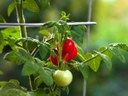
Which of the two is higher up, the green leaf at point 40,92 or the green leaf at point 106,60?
the green leaf at point 106,60

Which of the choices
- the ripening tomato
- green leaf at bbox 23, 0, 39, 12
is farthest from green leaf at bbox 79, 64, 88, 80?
green leaf at bbox 23, 0, 39, 12

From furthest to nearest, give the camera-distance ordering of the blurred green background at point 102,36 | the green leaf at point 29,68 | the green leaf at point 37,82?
the blurred green background at point 102,36
the green leaf at point 37,82
the green leaf at point 29,68

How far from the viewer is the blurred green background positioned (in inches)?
59.6

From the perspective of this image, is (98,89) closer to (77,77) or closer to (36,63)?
(77,77)

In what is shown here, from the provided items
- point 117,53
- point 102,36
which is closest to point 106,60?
point 117,53

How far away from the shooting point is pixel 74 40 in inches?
30.2

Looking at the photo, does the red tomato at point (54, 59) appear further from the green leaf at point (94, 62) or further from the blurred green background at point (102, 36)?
the blurred green background at point (102, 36)

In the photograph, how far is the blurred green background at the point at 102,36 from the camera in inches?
59.6

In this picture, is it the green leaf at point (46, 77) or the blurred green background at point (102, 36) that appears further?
the blurred green background at point (102, 36)

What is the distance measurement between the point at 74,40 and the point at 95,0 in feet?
2.89

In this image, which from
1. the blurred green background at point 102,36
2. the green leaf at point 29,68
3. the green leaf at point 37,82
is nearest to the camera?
the green leaf at point 29,68

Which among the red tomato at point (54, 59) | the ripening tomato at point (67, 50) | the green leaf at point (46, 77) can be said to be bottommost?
the green leaf at point (46, 77)

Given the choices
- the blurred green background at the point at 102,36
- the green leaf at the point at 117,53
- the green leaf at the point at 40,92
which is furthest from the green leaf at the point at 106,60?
the blurred green background at the point at 102,36

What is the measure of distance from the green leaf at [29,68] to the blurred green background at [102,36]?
0.80 m
